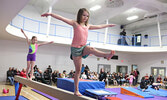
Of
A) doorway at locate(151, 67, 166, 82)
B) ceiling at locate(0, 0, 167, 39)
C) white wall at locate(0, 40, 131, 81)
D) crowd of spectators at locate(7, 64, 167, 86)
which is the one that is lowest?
crowd of spectators at locate(7, 64, 167, 86)

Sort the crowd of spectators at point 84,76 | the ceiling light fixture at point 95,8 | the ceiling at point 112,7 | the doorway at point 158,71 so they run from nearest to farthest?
the crowd of spectators at point 84,76 < the ceiling at point 112,7 < the ceiling light fixture at point 95,8 < the doorway at point 158,71

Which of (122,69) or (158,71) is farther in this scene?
(122,69)

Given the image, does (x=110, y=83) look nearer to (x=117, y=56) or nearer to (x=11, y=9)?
(x=117, y=56)

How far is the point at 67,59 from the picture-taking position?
49.1 ft

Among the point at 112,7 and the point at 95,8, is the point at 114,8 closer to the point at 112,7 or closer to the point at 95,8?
the point at 95,8

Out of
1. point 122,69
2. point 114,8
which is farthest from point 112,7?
point 122,69

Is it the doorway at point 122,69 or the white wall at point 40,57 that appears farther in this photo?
the doorway at point 122,69

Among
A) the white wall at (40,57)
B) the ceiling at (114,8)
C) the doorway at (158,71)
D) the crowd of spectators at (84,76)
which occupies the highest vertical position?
the ceiling at (114,8)

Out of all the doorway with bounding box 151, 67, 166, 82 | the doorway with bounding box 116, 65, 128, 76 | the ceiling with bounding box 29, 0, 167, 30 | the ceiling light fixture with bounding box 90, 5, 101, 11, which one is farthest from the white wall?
the doorway with bounding box 151, 67, 166, 82

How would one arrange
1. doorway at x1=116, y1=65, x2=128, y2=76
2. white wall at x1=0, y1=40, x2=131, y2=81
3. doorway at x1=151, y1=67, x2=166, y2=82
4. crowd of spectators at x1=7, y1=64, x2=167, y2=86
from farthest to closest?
doorway at x1=116, y1=65, x2=128, y2=76 < doorway at x1=151, y1=67, x2=166, y2=82 < white wall at x1=0, y1=40, x2=131, y2=81 < crowd of spectators at x1=7, y1=64, x2=167, y2=86

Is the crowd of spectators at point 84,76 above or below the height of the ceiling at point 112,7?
below

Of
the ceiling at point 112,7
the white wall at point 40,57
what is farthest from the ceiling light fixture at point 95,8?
the white wall at point 40,57

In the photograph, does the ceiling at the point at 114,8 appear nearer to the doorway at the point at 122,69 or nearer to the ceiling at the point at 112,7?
the ceiling at the point at 112,7

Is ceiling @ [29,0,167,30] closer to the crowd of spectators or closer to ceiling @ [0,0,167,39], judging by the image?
ceiling @ [0,0,167,39]
